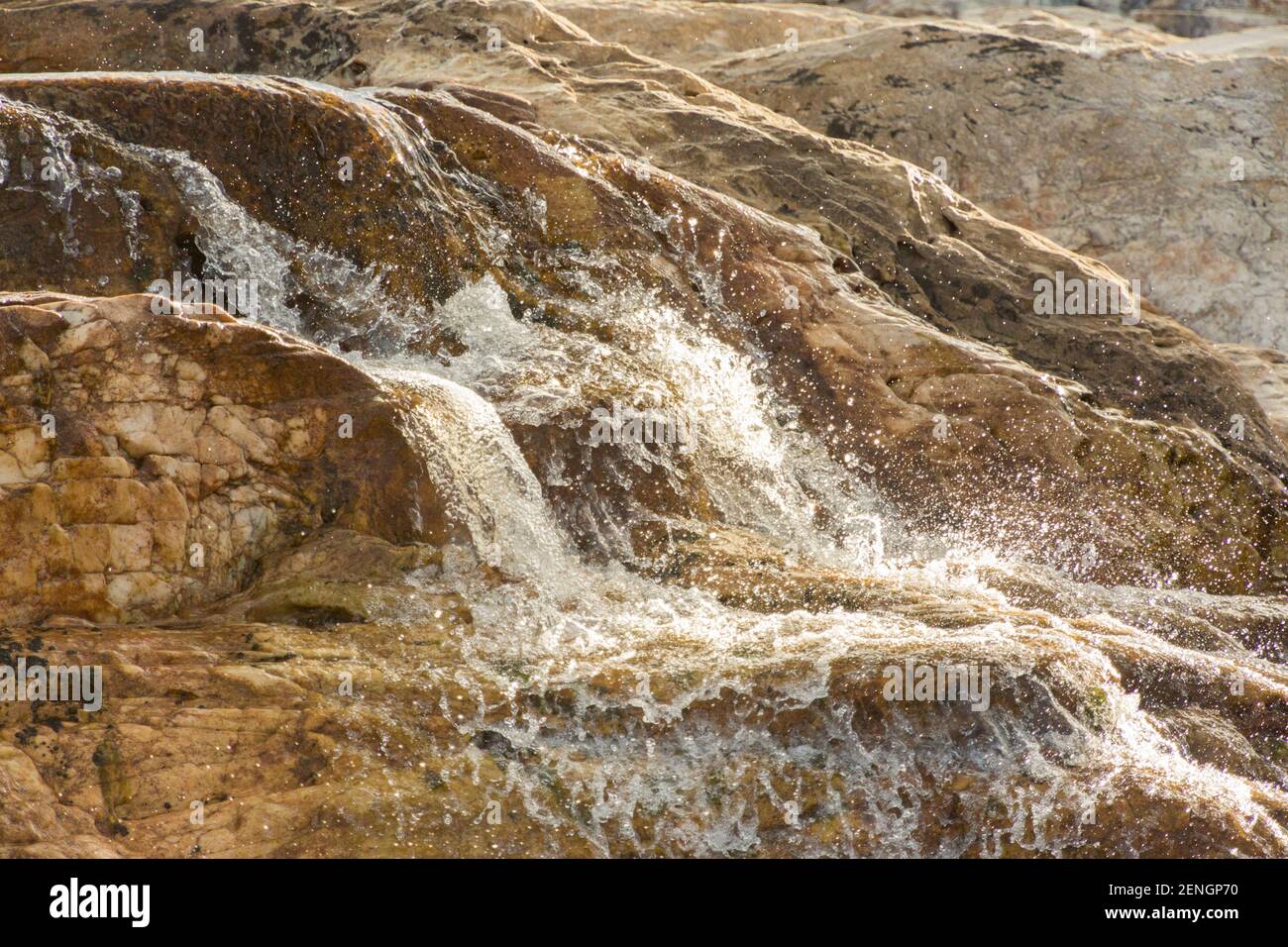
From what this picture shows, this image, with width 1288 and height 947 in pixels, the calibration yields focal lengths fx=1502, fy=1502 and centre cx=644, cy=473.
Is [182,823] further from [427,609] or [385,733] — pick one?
[427,609]

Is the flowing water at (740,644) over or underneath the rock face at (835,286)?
underneath

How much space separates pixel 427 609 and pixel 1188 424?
524 cm

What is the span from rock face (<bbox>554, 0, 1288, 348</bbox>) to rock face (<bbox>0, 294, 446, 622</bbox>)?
732 cm

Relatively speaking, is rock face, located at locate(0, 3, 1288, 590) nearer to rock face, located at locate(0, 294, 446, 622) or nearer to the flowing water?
the flowing water

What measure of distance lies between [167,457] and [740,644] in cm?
217

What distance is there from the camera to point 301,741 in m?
4.62

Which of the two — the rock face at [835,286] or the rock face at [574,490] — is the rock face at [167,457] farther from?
the rock face at [835,286]

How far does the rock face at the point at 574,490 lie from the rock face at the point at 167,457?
0.05 ft

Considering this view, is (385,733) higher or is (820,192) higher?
(820,192)

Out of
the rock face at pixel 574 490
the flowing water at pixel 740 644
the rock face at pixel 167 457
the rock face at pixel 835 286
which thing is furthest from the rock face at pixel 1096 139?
the rock face at pixel 167 457

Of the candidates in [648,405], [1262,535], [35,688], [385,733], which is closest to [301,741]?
[385,733]

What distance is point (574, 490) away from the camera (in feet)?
21.1

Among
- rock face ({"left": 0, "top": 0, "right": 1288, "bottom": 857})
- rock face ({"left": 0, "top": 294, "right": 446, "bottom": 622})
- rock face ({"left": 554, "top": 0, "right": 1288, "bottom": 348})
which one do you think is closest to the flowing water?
rock face ({"left": 0, "top": 0, "right": 1288, "bottom": 857})

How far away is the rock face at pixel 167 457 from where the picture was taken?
5117mm
